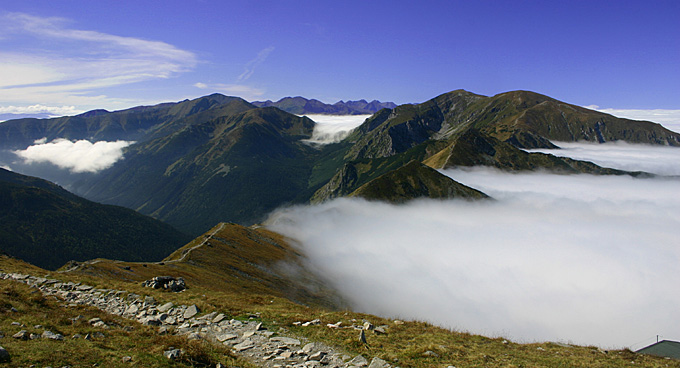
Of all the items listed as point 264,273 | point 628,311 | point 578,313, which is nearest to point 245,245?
point 264,273

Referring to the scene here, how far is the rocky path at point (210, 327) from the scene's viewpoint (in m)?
20.0

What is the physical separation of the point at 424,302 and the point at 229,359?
147 meters

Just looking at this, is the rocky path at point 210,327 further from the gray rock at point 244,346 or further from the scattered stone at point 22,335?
the scattered stone at point 22,335

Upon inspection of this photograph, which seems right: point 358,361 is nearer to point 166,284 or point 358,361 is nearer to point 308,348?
point 308,348

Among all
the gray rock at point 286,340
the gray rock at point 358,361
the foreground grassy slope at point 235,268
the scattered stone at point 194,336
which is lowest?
the foreground grassy slope at point 235,268

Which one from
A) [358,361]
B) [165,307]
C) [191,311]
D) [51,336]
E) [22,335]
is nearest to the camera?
[22,335]

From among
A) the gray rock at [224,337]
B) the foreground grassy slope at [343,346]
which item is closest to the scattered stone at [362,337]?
the foreground grassy slope at [343,346]

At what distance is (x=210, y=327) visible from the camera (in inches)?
992

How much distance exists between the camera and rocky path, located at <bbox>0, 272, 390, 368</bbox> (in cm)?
2000

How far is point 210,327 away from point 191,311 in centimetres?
395

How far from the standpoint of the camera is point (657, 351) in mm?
45938

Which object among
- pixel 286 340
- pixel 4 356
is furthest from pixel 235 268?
pixel 4 356

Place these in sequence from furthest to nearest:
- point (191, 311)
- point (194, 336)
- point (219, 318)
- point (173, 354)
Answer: point (191, 311) < point (219, 318) < point (194, 336) < point (173, 354)

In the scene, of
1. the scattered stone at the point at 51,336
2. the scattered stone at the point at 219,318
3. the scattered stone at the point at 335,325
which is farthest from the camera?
the scattered stone at the point at 219,318
